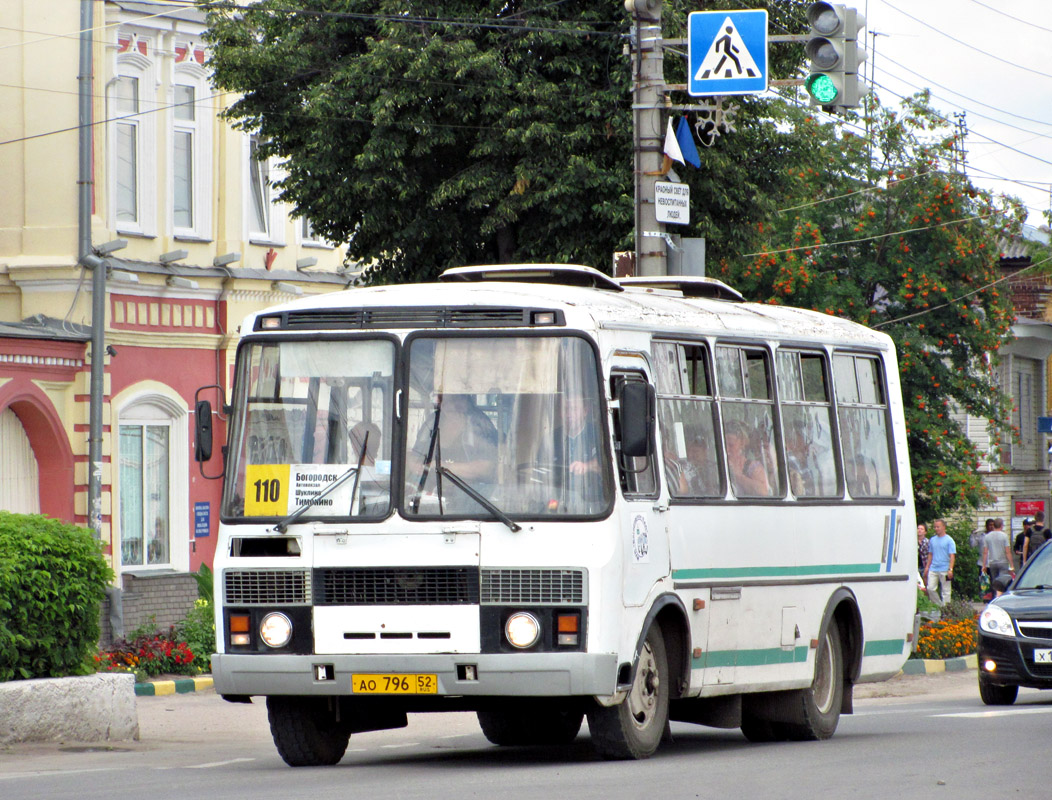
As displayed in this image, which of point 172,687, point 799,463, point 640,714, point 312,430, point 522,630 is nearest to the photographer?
point 522,630

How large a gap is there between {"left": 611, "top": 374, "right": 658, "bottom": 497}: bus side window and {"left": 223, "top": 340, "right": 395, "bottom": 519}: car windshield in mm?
1262

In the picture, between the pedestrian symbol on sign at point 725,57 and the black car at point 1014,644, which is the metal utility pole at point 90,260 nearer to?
the pedestrian symbol on sign at point 725,57

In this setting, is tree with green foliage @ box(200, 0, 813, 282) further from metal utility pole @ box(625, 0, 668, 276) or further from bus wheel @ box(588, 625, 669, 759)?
bus wheel @ box(588, 625, 669, 759)

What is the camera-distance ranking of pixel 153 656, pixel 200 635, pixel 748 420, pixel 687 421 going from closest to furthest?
pixel 687 421, pixel 748 420, pixel 153 656, pixel 200 635

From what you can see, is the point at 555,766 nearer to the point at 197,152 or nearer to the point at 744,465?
the point at 744,465

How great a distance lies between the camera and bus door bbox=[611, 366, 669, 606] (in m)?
10.8

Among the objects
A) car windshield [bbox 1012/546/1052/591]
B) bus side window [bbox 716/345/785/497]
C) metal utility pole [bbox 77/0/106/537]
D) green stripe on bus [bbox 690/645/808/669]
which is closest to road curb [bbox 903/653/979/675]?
car windshield [bbox 1012/546/1052/591]

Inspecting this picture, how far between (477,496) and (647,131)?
7.39 meters

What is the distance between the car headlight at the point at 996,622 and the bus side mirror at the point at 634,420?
294 inches

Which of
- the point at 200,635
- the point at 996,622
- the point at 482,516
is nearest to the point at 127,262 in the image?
the point at 200,635

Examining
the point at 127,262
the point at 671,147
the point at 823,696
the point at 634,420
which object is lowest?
the point at 823,696

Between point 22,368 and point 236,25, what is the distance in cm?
513

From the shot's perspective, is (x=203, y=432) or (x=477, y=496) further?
(x=203, y=432)

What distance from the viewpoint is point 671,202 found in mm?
17250
